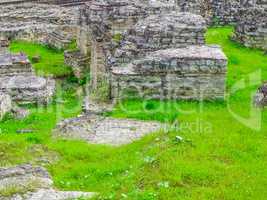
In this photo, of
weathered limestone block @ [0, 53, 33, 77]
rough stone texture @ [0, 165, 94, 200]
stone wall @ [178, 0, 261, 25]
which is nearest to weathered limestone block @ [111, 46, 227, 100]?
rough stone texture @ [0, 165, 94, 200]

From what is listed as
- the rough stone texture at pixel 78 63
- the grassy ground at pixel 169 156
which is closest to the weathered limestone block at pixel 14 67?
the rough stone texture at pixel 78 63

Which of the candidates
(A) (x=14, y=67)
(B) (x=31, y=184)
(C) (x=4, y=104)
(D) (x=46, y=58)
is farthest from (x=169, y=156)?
(D) (x=46, y=58)

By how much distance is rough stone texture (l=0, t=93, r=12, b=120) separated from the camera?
47.0ft

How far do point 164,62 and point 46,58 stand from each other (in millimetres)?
8602

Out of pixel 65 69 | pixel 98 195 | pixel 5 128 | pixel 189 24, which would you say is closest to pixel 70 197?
pixel 98 195

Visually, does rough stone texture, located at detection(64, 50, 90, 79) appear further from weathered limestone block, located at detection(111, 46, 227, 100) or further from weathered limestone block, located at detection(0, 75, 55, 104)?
weathered limestone block, located at detection(111, 46, 227, 100)

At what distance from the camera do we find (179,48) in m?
14.7

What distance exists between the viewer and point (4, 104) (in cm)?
1452

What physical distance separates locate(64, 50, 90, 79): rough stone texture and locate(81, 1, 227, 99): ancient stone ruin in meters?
1.84

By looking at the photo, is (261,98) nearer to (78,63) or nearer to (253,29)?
(253,29)

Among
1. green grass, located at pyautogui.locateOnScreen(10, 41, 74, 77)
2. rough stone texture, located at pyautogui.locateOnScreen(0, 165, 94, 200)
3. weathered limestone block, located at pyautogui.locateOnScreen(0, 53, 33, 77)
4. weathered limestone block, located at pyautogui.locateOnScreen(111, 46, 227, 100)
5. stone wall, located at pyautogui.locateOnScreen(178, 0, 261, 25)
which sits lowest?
green grass, located at pyautogui.locateOnScreen(10, 41, 74, 77)

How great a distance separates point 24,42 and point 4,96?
33.3 ft

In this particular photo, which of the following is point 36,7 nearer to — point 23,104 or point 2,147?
point 23,104

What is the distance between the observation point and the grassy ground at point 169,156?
944cm
